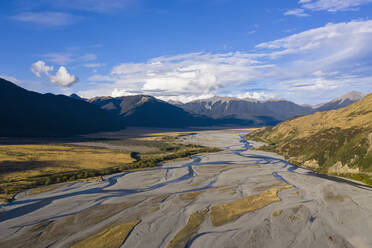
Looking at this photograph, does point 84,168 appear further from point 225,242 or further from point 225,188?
point 225,242

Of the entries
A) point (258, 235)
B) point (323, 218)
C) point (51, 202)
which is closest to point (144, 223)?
point (258, 235)

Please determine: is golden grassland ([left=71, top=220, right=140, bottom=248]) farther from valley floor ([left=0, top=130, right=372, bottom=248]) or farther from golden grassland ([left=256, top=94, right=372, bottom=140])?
golden grassland ([left=256, top=94, right=372, bottom=140])

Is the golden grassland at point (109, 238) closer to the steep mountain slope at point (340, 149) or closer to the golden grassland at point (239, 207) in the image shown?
the golden grassland at point (239, 207)

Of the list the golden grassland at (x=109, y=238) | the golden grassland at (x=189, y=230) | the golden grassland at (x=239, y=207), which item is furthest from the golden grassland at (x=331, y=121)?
the golden grassland at (x=109, y=238)

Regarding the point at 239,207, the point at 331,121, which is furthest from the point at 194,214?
the point at 331,121

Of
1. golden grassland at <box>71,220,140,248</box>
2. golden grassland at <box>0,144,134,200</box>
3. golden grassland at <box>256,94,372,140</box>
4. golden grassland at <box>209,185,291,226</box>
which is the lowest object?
golden grassland at <box>71,220,140,248</box>

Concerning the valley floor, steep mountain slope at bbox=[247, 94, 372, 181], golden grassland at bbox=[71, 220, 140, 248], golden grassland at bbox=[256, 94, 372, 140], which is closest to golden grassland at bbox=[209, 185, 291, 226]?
the valley floor

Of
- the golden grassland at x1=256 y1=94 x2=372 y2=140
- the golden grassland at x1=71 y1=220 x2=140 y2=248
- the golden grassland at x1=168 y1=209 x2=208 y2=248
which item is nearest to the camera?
the golden grassland at x1=71 y1=220 x2=140 y2=248

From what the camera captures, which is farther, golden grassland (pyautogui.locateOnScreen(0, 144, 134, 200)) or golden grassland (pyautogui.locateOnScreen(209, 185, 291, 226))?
golden grassland (pyautogui.locateOnScreen(0, 144, 134, 200))

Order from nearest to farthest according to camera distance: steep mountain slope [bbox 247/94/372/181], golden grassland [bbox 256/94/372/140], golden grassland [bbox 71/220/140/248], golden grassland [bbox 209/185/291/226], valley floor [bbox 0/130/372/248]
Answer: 1. golden grassland [bbox 71/220/140/248]
2. valley floor [bbox 0/130/372/248]
3. golden grassland [bbox 209/185/291/226]
4. steep mountain slope [bbox 247/94/372/181]
5. golden grassland [bbox 256/94/372/140]
